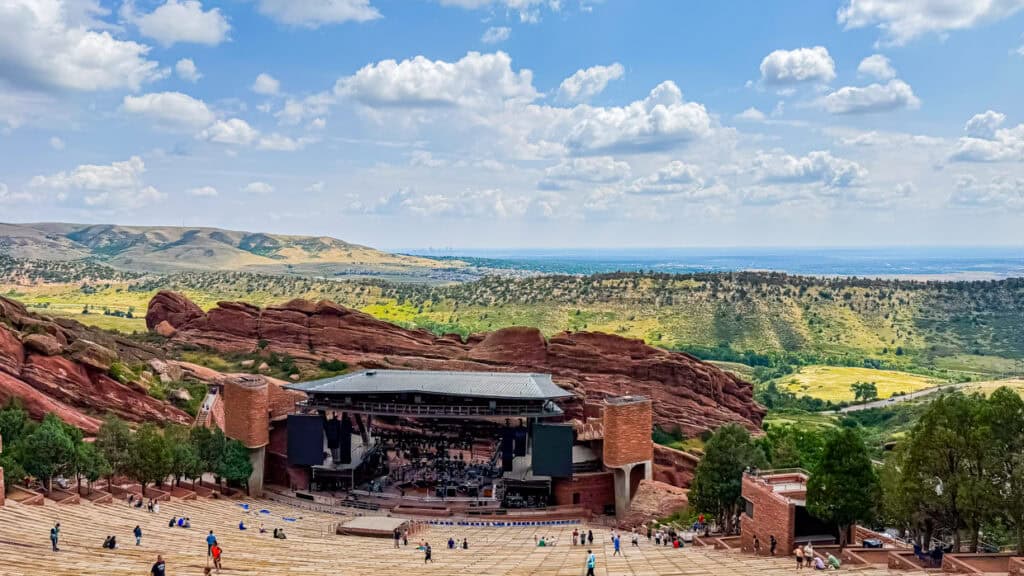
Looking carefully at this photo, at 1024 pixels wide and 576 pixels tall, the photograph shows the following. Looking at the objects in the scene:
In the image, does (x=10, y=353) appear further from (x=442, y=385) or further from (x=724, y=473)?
(x=724, y=473)

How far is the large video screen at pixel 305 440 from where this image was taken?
64.4 m

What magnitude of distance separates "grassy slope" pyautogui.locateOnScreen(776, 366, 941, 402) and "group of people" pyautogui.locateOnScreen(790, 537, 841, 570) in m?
102

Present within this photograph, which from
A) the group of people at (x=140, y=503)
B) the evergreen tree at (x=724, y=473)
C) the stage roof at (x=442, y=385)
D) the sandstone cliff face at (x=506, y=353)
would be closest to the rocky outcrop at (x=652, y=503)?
the evergreen tree at (x=724, y=473)

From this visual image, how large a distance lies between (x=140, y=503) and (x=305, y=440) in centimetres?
1728

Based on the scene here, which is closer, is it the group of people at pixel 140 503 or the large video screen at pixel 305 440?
the group of people at pixel 140 503

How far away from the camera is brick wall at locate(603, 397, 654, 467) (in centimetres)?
6119

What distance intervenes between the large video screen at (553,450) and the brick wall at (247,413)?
72.6ft

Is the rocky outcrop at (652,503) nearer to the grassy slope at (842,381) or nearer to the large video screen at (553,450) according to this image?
the large video screen at (553,450)

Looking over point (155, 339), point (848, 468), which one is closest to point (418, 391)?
point (848, 468)

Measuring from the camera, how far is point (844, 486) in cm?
4019

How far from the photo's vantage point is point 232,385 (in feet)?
214

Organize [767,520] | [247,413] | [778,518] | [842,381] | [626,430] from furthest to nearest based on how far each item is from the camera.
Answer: [842,381], [247,413], [626,430], [767,520], [778,518]

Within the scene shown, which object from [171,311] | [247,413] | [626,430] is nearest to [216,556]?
[247,413]

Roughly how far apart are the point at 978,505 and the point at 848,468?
7.19 meters
